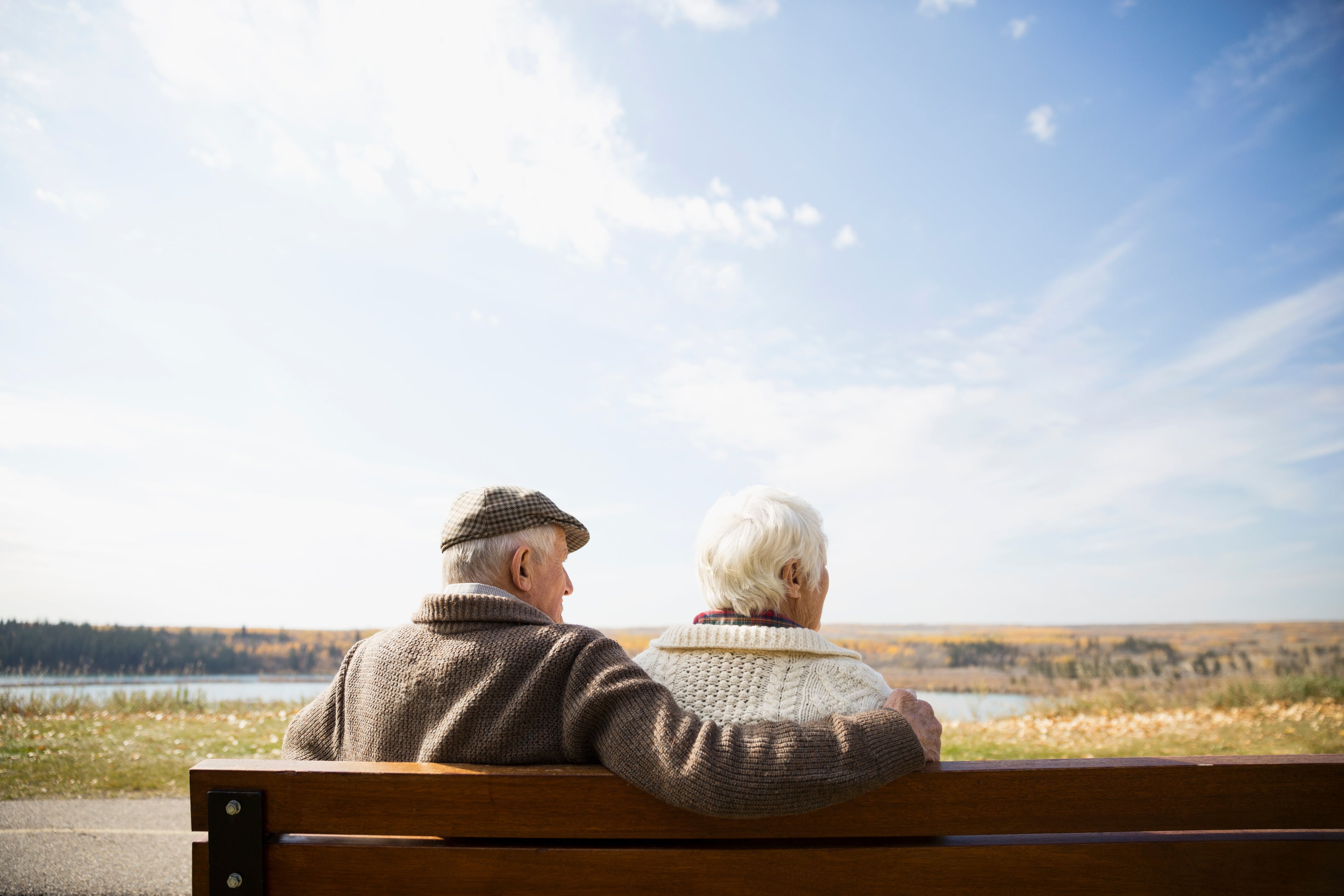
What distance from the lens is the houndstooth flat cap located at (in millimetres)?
1868

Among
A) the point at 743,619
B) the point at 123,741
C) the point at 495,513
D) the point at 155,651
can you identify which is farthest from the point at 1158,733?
the point at 155,651

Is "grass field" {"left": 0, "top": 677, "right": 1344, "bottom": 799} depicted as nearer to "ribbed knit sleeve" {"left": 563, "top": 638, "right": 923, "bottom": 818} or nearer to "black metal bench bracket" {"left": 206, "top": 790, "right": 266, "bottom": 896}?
"ribbed knit sleeve" {"left": 563, "top": 638, "right": 923, "bottom": 818}

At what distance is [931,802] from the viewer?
141cm

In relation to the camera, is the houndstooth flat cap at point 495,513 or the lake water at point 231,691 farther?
the lake water at point 231,691

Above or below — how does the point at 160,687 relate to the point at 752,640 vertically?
below

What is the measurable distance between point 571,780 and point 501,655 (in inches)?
11.4

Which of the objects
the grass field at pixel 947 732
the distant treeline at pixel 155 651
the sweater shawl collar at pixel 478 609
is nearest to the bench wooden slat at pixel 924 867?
the sweater shawl collar at pixel 478 609

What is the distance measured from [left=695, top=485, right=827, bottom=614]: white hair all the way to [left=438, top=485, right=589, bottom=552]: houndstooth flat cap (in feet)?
1.36

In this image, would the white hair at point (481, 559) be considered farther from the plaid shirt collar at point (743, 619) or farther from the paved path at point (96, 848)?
the paved path at point (96, 848)

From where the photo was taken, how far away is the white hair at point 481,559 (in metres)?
1.86

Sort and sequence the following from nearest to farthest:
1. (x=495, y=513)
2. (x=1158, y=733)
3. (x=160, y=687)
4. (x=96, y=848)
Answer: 1. (x=495, y=513)
2. (x=96, y=848)
3. (x=1158, y=733)
4. (x=160, y=687)

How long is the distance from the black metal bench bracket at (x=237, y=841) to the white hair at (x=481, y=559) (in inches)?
23.2

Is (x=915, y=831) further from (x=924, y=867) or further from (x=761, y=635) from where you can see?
(x=761, y=635)

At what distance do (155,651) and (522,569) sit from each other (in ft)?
28.9
